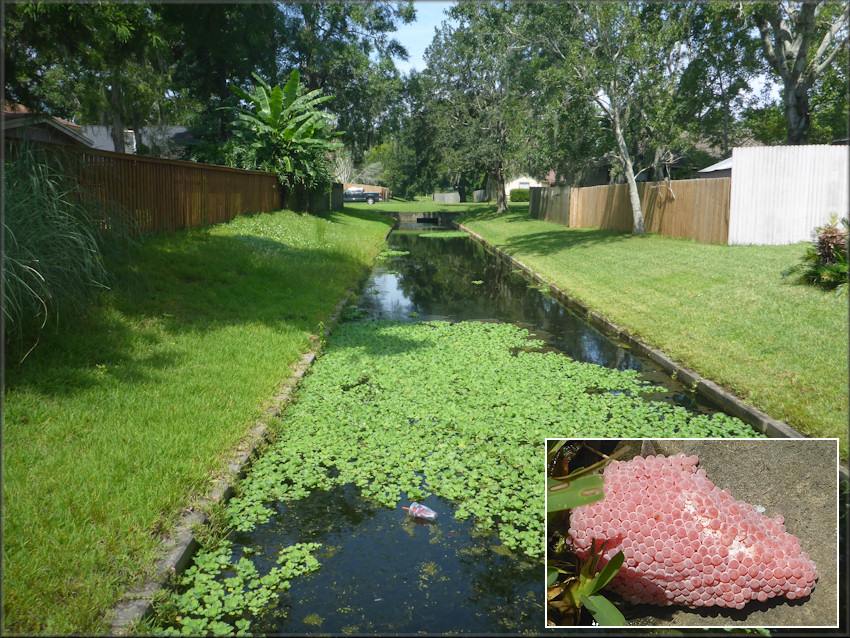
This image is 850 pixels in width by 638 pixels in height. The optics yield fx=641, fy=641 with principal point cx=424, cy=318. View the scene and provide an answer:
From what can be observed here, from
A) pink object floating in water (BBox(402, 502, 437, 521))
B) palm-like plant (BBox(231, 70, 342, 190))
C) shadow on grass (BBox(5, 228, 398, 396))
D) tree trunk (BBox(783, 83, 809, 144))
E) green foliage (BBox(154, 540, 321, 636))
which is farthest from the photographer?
tree trunk (BBox(783, 83, 809, 144))

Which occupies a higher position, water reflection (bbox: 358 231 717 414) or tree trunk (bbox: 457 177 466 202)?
tree trunk (bbox: 457 177 466 202)

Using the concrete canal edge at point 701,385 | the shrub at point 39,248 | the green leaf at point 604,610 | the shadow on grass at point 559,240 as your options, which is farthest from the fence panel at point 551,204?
the green leaf at point 604,610

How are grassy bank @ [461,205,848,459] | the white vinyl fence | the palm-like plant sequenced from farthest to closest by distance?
the palm-like plant < the white vinyl fence < grassy bank @ [461,205,848,459]

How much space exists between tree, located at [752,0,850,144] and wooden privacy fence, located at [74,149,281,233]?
54.9ft

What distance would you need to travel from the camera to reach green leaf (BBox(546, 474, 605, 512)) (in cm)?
204

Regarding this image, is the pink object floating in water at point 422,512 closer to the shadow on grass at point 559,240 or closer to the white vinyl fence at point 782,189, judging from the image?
the white vinyl fence at point 782,189

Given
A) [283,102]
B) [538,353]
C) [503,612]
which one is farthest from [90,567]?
[283,102]

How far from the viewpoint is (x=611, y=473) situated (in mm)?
2260

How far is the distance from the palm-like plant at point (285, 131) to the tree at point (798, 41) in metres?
15.1

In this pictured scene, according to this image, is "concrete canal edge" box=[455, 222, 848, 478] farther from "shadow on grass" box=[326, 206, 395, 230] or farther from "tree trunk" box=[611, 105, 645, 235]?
"shadow on grass" box=[326, 206, 395, 230]

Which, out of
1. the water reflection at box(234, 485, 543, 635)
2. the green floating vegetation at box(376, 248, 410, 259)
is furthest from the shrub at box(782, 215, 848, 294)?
the green floating vegetation at box(376, 248, 410, 259)

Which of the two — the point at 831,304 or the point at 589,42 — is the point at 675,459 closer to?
the point at 831,304

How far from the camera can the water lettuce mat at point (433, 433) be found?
3.79 metres

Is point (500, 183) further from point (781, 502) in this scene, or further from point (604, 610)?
point (604, 610)
